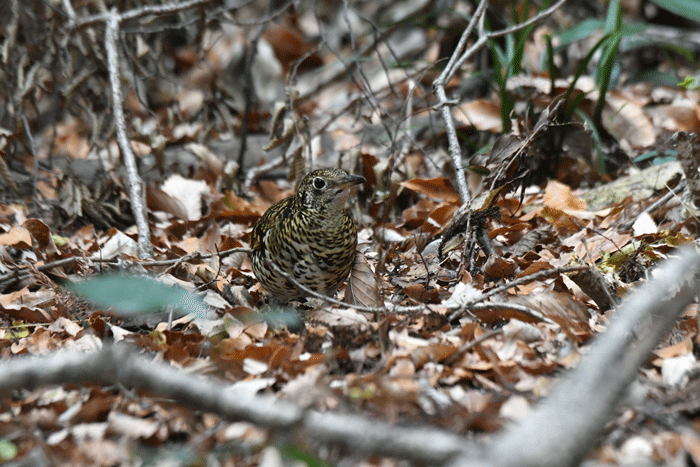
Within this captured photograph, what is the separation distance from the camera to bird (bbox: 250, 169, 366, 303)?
338 cm

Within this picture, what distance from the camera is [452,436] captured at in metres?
1.78

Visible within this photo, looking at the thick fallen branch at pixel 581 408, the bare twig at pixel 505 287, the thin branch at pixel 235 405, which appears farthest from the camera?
the bare twig at pixel 505 287

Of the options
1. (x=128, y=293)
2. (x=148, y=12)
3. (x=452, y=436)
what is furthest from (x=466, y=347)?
(x=148, y=12)

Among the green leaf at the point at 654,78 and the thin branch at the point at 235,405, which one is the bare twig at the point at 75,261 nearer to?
the thin branch at the point at 235,405

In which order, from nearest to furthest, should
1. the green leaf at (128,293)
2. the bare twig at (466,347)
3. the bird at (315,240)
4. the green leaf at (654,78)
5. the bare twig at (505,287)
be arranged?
1. the green leaf at (128,293)
2. the bare twig at (466,347)
3. the bare twig at (505,287)
4. the bird at (315,240)
5. the green leaf at (654,78)

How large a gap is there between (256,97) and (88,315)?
187 inches

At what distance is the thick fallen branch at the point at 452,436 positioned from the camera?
154cm

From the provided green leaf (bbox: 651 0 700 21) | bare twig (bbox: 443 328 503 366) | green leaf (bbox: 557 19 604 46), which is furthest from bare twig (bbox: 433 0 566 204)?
green leaf (bbox: 651 0 700 21)

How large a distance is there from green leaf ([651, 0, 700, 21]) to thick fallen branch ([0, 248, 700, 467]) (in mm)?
4887

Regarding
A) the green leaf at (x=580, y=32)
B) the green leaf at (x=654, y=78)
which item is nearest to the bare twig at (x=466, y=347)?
the green leaf at (x=580, y=32)

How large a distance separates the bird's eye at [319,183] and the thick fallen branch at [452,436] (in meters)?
1.77

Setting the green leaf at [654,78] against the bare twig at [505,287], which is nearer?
the bare twig at [505,287]

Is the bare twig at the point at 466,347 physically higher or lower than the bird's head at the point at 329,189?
lower

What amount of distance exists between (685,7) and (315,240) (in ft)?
15.6
